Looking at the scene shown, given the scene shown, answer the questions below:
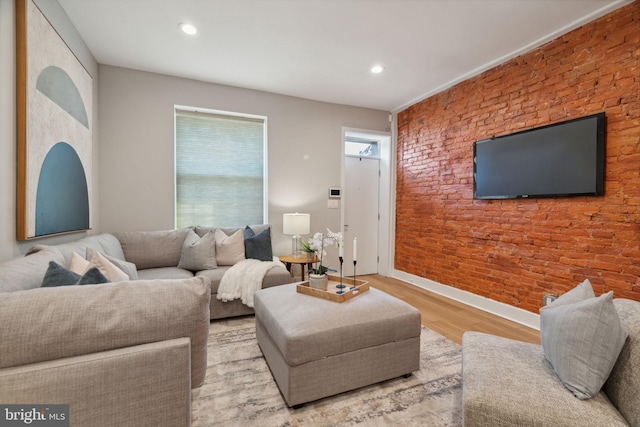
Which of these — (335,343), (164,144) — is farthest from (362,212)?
(335,343)

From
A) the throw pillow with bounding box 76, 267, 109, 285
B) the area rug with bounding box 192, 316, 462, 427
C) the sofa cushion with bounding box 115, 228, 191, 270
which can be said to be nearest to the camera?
the throw pillow with bounding box 76, 267, 109, 285

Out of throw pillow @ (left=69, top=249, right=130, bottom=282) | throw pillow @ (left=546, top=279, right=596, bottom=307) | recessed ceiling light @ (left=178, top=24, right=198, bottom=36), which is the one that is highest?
recessed ceiling light @ (left=178, top=24, right=198, bottom=36)

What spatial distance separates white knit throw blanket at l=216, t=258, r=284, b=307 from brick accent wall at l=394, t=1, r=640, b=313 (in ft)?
8.15

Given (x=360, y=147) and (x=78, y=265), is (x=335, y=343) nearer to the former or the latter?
(x=78, y=265)

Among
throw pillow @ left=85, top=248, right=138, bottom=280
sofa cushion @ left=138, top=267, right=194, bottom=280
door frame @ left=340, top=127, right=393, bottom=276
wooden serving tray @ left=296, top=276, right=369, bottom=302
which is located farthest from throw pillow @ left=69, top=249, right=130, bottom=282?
door frame @ left=340, top=127, right=393, bottom=276

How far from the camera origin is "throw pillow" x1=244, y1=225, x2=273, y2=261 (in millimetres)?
3332

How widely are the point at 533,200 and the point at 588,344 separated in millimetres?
2116

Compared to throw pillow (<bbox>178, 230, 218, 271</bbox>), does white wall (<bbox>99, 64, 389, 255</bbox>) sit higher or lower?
higher

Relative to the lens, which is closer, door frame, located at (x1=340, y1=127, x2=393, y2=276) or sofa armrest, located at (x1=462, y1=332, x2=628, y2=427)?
sofa armrest, located at (x1=462, y1=332, x2=628, y2=427)

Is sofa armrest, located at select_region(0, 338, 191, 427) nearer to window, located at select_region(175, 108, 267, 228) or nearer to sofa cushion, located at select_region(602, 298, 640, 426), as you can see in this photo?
sofa cushion, located at select_region(602, 298, 640, 426)

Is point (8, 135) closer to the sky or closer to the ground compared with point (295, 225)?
closer to the sky

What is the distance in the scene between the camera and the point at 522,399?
110cm

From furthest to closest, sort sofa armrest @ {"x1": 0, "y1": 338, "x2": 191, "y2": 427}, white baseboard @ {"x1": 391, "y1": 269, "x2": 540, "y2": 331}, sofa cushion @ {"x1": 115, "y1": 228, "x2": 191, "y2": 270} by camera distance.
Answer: sofa cushion @ {"x1": 115, "y1": 228, "x2": 191, "y2": 270}
white baseboard @ {"x1": 391, "y1": 269, "x2": 540, "y2": 331}
sofa armrest @ {"x1": 0, "y1": 338, "x2": 191, "y2": 427}

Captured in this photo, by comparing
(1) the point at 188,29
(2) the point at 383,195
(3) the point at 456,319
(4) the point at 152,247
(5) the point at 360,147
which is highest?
(1) the point at 188,29
